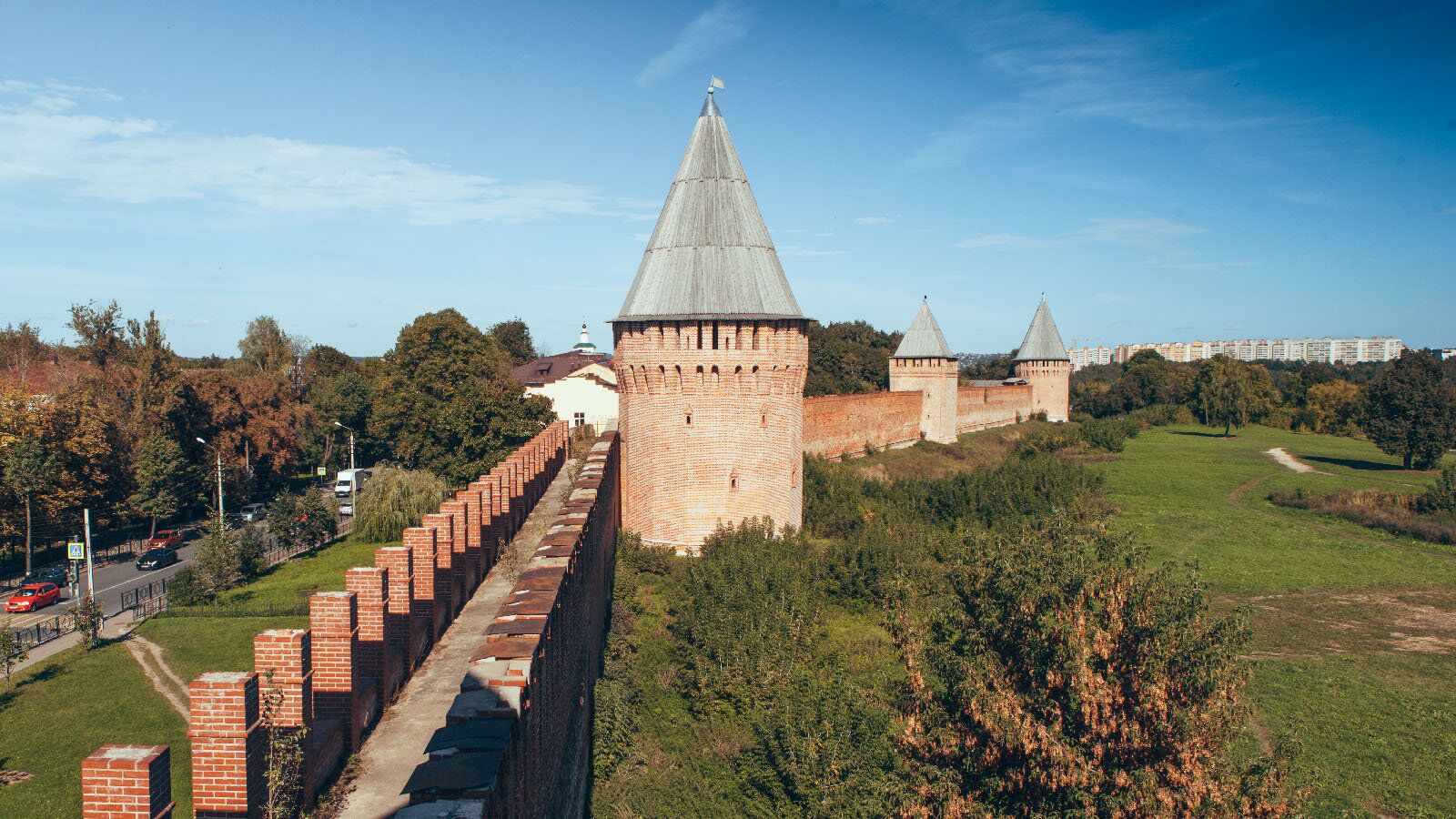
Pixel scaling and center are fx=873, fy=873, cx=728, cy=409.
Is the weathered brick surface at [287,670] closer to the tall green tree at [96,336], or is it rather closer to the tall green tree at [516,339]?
the tall green tree at [96,336]

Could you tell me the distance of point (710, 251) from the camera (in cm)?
1922

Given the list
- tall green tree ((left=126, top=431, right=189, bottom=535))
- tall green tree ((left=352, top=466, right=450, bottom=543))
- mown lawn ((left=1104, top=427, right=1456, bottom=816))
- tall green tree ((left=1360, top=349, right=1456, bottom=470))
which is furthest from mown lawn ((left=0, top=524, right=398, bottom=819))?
tall green tree ((left=1360, top=349, right=1456, bottom=470))

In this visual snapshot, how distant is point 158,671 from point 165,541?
18.0m

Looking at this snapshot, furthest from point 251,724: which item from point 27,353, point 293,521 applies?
point 27,353

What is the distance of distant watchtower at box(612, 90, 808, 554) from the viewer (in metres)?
18.8

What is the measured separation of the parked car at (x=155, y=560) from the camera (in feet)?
104

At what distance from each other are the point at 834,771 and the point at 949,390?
151ft

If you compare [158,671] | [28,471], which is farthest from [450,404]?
[158,671]

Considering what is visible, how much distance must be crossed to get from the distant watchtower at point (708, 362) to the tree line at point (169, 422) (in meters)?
18.1

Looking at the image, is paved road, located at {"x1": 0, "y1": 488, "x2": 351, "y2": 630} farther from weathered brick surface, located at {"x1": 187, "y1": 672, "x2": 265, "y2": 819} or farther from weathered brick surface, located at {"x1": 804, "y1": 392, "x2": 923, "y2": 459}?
weathered brick surface, located at {"x1": 804, "y1": 392, "x2": 923, "y2": 459}

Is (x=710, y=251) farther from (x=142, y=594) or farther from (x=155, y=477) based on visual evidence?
(x=155, y=477)

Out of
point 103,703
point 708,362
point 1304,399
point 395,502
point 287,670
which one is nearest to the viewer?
point 287,670

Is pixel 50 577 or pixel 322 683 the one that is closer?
pixel 322 683

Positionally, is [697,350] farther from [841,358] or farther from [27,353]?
[841,358]
